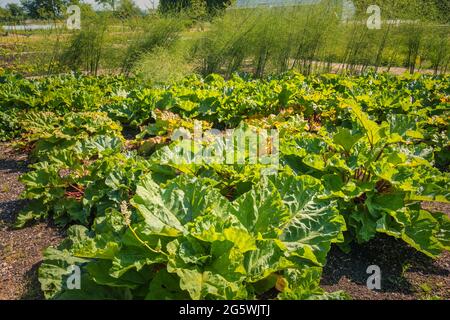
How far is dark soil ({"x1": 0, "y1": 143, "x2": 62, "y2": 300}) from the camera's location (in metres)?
2.45

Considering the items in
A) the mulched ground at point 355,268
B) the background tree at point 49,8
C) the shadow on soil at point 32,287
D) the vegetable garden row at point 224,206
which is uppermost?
the background tree at point 49,8

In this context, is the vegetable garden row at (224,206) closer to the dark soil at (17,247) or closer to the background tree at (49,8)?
the dark soil at (17,247)

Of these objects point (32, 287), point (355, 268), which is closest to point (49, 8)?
point (32, 287)

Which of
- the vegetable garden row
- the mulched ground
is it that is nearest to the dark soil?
the mulched ground

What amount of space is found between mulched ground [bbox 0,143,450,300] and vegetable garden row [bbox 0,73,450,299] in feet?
0.44

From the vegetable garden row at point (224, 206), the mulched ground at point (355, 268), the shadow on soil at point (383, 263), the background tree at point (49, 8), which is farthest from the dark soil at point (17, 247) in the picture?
the background tree at point (49, 8)

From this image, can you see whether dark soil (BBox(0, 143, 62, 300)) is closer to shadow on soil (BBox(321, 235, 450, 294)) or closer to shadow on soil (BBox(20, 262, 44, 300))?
shadow on soil (BBox(20, 262, 44, 300))

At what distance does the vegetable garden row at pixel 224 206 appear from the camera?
192cm

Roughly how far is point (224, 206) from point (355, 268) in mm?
1068

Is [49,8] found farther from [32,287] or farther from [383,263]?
[383,263]

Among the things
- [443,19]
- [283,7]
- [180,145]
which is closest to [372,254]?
[180,145]

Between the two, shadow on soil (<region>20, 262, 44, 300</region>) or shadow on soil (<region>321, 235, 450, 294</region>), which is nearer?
shadow on soil (<region>20, 262, 44, 300</region>)

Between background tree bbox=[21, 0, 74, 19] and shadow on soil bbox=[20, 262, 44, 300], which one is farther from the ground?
background tree bbox=[21, 0, 74, 19]

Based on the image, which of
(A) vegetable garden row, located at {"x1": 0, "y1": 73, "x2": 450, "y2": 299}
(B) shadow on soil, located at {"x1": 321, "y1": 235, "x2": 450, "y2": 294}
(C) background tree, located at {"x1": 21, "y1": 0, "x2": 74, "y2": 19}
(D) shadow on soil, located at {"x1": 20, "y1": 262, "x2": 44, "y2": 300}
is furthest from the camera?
(C) background tree, located at {"x1": 21, "y1": 0, "x2": 74, "y2": 19}
